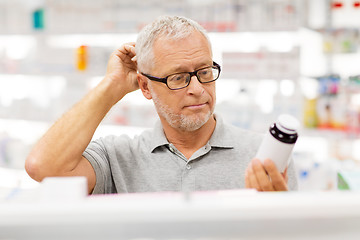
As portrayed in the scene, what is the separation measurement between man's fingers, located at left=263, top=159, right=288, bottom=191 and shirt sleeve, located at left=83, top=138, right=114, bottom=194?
80 centimetres

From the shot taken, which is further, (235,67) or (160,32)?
(235,67)

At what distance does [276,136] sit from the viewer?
80 centimetres

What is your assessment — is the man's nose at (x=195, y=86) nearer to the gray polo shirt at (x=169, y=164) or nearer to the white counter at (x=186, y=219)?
the gray polo shirt at (x=169, y=164)

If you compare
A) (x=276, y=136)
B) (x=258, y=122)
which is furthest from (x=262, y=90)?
(x=276, y=136)

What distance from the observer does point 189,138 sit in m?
1.52

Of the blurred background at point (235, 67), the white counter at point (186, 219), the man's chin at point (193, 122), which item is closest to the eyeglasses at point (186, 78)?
the man's chin at point (193, 122)

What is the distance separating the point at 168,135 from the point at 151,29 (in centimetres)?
42

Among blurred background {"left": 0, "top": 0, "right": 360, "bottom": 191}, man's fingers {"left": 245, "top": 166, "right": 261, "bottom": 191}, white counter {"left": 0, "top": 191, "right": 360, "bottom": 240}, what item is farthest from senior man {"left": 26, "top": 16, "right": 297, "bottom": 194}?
blurred background {"left": 0, "top": 0, "right": 360, "bottom": 191}

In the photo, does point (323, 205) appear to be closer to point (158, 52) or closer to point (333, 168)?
point (158, 52)

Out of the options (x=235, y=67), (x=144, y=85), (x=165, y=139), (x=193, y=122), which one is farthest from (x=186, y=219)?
(x=235, y=67)

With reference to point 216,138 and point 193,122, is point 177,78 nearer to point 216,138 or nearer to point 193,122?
point 193,122

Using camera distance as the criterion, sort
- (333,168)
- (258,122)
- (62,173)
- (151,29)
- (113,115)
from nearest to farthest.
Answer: (62,173), (151,29), (333,168), (258,122), (113,115)

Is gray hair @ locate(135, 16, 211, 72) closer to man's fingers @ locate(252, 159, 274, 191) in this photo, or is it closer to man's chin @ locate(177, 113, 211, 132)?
man's chin @ locate(177, 113, 211, 132)

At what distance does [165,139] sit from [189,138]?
0.10 m
